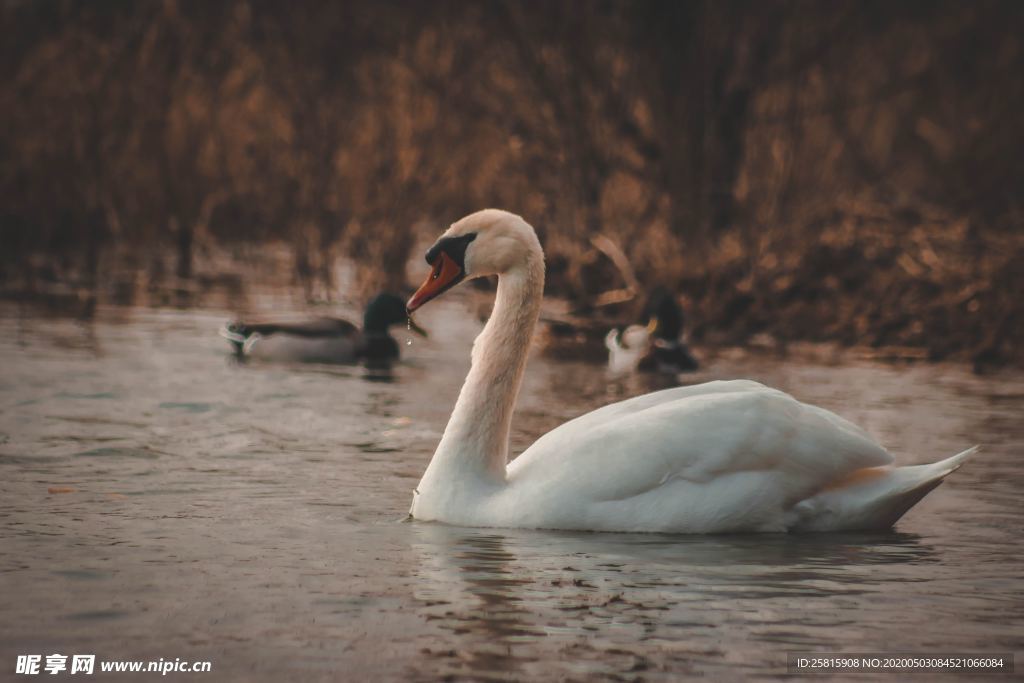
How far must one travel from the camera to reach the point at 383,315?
16500mm

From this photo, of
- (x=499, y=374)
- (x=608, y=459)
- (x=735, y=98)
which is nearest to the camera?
(x=608, y=459)

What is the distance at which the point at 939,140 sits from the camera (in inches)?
1129

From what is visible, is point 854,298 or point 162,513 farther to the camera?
point 854,298

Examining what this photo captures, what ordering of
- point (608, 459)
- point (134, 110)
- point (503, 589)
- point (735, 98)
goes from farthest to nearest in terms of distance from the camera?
point (134, 110), point (735, 98), point (608, 459), point (503, 589)

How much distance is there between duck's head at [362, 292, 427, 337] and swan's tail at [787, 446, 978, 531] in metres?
8.88

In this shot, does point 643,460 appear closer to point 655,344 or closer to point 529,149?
point 655,344

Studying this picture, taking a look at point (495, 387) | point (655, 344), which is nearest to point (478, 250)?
point (495, 387)

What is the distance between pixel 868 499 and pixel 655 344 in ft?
23.0

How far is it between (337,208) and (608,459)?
14.4m

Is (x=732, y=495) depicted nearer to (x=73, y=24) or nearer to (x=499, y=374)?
(x=499, y=374)

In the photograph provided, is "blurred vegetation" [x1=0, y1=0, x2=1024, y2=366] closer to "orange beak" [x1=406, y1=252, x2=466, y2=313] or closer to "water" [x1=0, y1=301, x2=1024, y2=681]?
"water" [x1=0, y1=301, x2=1024, y2=681]

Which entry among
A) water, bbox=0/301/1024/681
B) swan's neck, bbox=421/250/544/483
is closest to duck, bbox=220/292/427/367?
water, bbox=0/301/1024/681

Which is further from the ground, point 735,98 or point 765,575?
point 735,98

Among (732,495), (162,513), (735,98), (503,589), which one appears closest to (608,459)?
(732,495)
